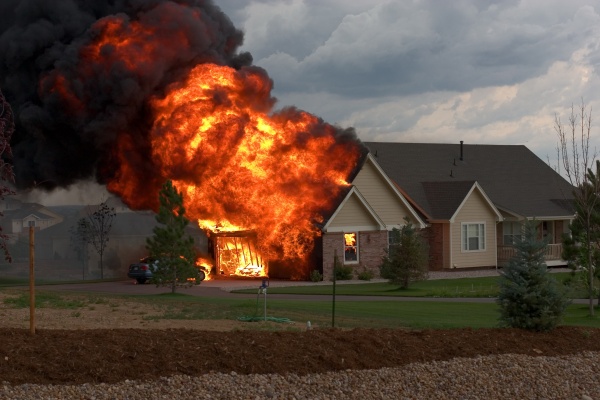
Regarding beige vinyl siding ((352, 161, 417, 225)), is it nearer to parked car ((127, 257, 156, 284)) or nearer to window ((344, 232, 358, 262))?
window ((344, 232, 358, 262))

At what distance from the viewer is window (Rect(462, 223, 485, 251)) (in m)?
44.7

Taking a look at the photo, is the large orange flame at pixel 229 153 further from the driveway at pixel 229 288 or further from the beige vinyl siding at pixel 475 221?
the beige vinyl siding at pixel 475 221

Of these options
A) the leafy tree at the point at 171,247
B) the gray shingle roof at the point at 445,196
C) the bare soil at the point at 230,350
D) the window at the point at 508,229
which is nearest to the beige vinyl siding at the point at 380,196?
the gray shingle roof at the point at 445,196

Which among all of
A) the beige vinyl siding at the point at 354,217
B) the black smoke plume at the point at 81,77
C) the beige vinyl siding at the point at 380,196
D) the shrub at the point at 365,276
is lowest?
the shrub at the point at 365,276

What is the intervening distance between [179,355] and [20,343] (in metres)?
2.06

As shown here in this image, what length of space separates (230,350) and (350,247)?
2898 centimetres

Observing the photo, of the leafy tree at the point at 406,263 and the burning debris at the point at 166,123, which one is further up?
the burning debris at the point at 166,123

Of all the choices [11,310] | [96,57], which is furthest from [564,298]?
[96,57]

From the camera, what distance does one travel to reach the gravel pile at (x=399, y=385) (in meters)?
9.52

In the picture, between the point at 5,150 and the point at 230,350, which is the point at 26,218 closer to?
the point at 5,150

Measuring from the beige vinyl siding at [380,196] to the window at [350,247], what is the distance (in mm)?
2616

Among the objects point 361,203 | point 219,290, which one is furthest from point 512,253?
point 219,290

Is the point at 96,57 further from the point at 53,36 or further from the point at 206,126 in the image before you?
the point at 206,126

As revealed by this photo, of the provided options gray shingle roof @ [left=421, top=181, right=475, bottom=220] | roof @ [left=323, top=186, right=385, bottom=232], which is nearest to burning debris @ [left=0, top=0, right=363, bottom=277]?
roof @ [left=323, top=186, right=385, bottom=232]
